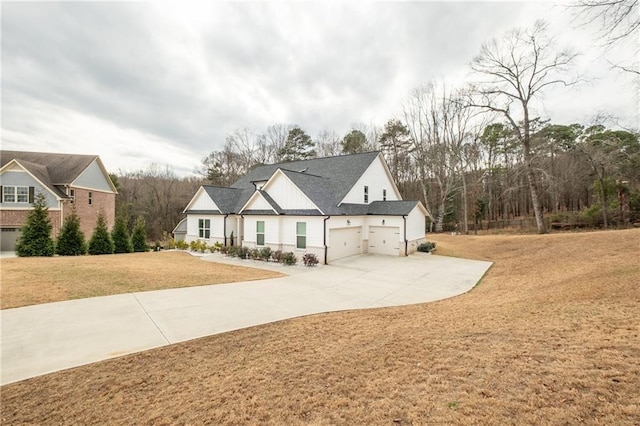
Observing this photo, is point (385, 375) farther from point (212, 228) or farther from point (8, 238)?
point (8, 238)

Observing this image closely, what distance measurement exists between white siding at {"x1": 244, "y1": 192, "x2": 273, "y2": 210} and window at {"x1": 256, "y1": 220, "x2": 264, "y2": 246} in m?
1.02

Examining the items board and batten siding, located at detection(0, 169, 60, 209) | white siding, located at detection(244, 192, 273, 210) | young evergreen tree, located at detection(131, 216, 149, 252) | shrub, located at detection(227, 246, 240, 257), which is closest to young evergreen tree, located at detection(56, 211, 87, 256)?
young evergreen tree, located at detection(131, 216, 149, 252)

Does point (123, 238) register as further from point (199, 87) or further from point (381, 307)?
point (381, 307)

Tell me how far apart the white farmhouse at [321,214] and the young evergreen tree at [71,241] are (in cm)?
703

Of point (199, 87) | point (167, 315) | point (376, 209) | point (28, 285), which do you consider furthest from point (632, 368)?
point (199, 87)

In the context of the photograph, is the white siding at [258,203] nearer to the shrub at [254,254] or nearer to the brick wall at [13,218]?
the shrub at [254,254]

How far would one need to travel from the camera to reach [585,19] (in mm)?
7762

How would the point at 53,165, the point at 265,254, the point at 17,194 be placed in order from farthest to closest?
the point at 53,165, the point at 17,194, the point at 265,254

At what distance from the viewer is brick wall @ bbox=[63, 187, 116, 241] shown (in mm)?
26020

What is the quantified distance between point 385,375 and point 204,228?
68.5 feet

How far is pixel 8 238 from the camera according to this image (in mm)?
22219

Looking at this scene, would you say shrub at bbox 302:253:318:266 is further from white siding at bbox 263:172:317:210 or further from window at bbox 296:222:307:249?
white siding at bbox 263:172:317:210

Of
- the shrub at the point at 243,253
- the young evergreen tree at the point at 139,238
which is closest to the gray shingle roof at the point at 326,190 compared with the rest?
the shrub at the point at 243,253

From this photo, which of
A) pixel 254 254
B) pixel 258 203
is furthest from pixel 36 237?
pixel 258 203
